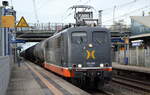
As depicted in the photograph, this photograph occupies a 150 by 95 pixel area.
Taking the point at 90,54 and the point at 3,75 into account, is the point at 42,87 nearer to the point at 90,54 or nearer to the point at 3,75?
the point at 90,54

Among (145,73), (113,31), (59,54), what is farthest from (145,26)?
(59,54)

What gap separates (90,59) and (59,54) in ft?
7.16

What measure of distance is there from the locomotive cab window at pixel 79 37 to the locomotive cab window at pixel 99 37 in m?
0.47

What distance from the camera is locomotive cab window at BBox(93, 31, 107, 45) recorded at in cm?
1264

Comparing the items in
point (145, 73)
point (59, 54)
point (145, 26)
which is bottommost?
point (145, 73)

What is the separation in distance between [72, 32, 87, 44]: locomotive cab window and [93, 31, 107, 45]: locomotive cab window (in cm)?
47

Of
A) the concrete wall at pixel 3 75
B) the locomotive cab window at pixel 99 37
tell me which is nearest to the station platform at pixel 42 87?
the concrete wall at pixel 3 75

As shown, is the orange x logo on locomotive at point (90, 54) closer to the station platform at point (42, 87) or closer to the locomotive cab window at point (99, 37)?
the locomotive cab window at point (99, 37)

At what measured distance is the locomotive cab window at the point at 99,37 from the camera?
41.5 ft

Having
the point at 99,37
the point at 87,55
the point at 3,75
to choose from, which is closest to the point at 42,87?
the point at 87,55

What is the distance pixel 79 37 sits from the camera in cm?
1264

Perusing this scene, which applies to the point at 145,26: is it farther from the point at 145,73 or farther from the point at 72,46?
the point at 72,46

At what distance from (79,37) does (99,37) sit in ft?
3.07

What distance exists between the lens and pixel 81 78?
474 inches
